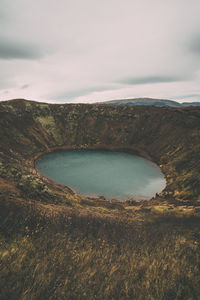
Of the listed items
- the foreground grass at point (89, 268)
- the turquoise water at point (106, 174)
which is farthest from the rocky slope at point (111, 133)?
the foreground grass at point (89, 268)

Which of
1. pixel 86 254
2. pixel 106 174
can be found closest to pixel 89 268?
pixel 86 254

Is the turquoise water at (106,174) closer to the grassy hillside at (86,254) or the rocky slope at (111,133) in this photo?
the rocky slope at (111,133)

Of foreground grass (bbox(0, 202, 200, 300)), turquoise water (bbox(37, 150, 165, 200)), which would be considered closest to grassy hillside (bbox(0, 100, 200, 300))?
foreground grass (bbox(0, 202, 200, 300))

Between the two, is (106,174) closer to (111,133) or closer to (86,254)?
(86,254)

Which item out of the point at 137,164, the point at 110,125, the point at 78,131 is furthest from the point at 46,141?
the point at 137,164

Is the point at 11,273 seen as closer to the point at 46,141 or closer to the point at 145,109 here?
the point at 46,141

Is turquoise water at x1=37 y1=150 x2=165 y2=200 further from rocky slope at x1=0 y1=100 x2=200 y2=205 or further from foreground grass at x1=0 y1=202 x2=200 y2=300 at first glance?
foreground grass at x1=0 y1=202 x2=200 y2=300
